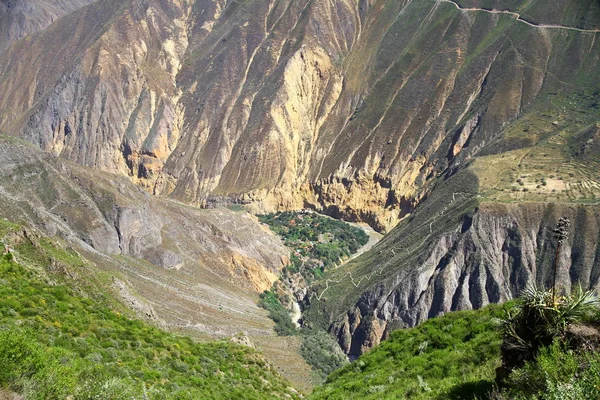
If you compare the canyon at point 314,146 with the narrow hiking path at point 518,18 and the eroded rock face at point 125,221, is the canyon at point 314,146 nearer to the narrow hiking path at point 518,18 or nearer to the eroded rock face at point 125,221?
the eroded rock face at point 125,221

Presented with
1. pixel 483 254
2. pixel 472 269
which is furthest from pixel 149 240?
pixel 483 254

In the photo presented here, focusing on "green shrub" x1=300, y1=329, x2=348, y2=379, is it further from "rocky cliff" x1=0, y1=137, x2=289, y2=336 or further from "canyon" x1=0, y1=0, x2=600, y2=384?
"rocky cliff" x1=0, y1=137, x2=289, y2=336

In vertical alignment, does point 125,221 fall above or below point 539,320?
below

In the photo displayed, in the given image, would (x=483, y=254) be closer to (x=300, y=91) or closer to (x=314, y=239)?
(x=314, y=239)

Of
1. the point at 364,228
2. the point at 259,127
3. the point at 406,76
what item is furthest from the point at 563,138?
the point at 259,127

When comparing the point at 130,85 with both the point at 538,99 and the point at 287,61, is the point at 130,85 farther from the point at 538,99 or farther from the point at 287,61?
the point at 538,99

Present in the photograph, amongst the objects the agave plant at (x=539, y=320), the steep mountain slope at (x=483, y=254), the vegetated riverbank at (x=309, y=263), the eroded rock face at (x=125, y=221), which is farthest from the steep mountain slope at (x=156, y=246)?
the agave plant at (x=539, y=320)

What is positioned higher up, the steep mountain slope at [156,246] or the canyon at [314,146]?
the canyon at [314,146]
